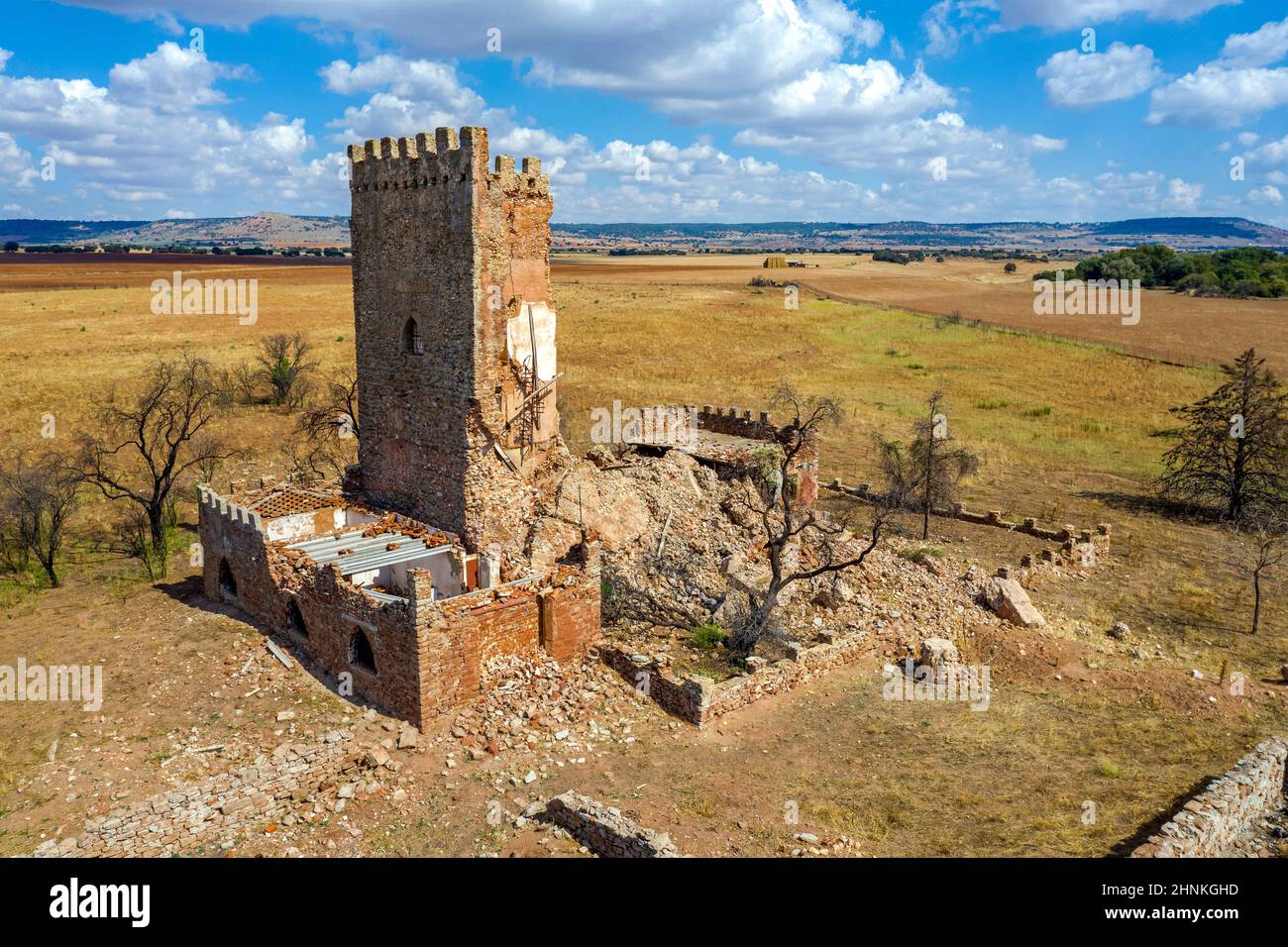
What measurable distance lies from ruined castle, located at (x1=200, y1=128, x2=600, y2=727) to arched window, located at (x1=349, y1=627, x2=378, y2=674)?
4cm

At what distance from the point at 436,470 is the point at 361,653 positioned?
4.71 m

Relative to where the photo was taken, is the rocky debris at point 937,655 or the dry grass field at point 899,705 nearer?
the dry grass field at point 899,705

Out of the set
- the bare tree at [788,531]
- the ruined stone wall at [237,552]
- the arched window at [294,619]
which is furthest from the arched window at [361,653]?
the bare tree at [788,531]

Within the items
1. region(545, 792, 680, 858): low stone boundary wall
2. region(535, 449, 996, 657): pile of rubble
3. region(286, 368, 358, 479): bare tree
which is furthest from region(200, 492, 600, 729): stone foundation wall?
region(286, 368, 358, 479): bare tree

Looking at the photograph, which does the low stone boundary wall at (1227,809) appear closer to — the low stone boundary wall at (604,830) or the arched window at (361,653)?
the low stone boundary wall at (604,830)

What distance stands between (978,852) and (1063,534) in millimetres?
18341

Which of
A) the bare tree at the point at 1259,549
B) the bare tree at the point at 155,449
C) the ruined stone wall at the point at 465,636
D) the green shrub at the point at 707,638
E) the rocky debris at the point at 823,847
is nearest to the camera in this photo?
the rocky debris at the point at 823,847

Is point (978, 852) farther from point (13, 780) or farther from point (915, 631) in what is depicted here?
point (13, 780)

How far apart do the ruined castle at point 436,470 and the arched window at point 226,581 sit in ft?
0.18

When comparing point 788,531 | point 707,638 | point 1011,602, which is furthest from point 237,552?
point 1011,602

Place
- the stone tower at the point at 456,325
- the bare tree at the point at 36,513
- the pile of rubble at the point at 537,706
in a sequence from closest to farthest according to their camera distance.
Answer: the pile of rubble at the point at 537,706
the stone tower at the point at 456,325
the bare tree at the point at 36,513

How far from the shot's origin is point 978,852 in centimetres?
1297

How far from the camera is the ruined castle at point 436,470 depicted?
16.9m

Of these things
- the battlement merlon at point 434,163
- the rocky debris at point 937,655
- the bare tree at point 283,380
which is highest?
the battlement merlon at point 434,163
